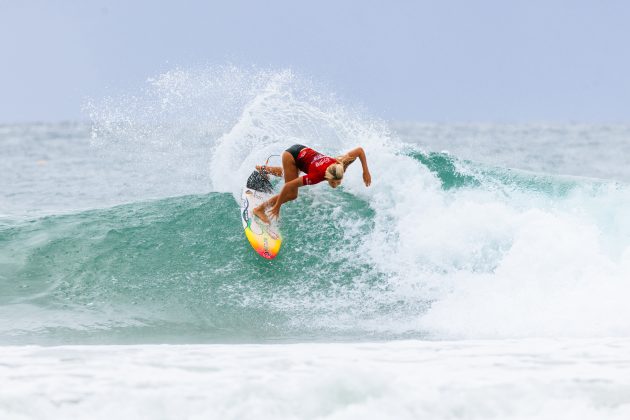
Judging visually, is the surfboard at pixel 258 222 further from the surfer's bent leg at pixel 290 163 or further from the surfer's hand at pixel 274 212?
the surfer's bent leg at pixel 290 163

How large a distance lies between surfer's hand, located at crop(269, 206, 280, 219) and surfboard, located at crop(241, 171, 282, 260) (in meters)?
0.08

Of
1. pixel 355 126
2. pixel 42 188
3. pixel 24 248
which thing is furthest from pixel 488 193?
pixel 42 188

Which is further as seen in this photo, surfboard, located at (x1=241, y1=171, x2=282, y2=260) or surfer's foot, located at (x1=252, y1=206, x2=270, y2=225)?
surfer's foot, located at (x1=252, y1=206, x2=270, y2=225)

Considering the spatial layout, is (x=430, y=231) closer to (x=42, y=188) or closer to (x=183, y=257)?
(x=183, y=257)

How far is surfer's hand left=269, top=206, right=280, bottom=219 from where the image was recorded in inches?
363

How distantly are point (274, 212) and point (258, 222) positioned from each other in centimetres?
29

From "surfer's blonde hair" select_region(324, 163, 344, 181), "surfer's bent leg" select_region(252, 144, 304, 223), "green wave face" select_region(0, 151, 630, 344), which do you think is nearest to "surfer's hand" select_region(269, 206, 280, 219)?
"green wave face" select_region(0, 151, 630, 344)

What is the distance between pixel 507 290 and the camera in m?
8.55

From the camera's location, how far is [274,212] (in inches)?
368

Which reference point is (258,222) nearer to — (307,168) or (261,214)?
(261,214)

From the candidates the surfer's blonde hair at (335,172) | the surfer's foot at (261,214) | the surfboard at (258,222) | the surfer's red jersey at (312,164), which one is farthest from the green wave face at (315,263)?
the surfer's blonde hair at (335,172)

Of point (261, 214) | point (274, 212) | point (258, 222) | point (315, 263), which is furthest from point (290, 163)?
point (315, 263)

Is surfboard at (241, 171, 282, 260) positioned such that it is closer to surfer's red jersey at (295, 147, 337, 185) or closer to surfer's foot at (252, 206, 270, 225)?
surfer's foot at (252, 206, 270, 225)

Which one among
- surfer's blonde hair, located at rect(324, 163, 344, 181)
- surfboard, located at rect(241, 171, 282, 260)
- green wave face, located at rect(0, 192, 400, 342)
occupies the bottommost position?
green wave face, located at rect(0, 192, 400, 342)
